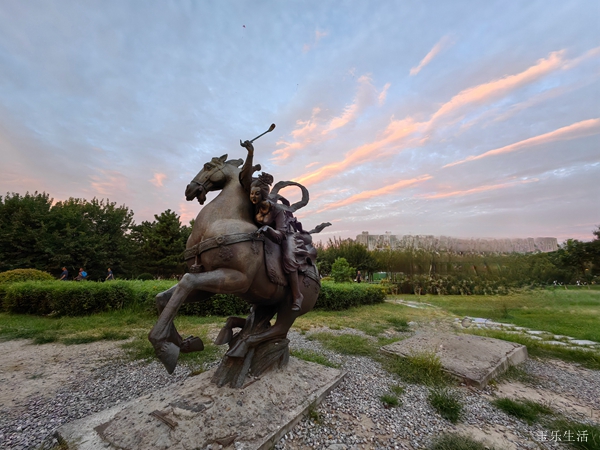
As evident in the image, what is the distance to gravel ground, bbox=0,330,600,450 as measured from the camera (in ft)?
7.84

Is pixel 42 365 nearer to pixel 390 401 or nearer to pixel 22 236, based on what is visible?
pixel 390 401

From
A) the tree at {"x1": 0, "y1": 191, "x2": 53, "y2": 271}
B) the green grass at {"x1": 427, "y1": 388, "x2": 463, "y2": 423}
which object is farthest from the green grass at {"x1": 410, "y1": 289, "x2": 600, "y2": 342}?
the tree at {"x1": 0, "y1": 191, "x2": 53, "y2": 271}

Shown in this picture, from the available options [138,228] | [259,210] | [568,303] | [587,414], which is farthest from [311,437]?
[138,228]

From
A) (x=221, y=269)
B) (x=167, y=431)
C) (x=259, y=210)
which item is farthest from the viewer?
(x=259, y=210)

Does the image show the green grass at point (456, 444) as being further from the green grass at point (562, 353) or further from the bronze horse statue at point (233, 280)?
the green grass at point (562, 353)

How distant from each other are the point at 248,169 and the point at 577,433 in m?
4.03

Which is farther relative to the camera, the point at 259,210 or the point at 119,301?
the point at 119,301

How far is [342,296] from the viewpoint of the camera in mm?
10633

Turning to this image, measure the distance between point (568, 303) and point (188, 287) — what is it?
15.5 metres

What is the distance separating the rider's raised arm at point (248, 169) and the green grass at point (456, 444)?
9.74ft

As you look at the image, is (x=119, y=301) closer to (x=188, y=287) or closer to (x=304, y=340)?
(x=304, y=340)

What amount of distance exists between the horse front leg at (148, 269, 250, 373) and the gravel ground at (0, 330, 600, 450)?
3.97ft

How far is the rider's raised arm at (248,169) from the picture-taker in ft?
8.83

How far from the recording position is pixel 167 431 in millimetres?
2105
